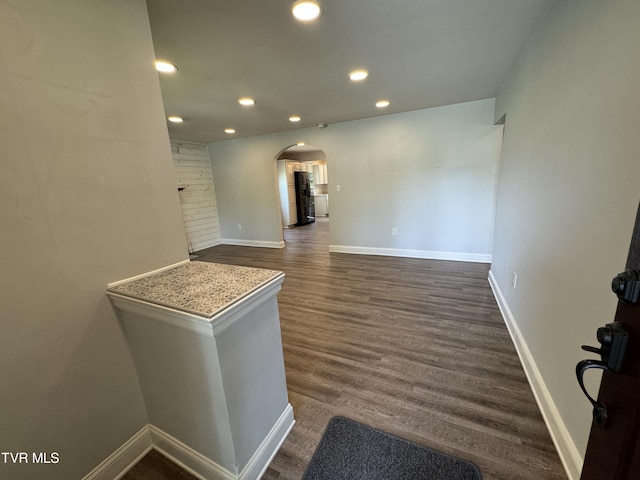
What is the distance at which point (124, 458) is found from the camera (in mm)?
1224

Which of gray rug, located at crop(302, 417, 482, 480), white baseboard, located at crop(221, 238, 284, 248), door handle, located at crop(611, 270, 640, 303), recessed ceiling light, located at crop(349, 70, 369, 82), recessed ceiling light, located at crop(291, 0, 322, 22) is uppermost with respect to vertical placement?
recessed ceiling light, located at crop(349, 70, 369, 82)

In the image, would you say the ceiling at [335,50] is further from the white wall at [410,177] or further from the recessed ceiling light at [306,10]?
the white wall at [410,177]

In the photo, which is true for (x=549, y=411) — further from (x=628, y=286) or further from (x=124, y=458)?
(x=124, y=458)

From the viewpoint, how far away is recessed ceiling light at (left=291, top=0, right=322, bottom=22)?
4.71 ft

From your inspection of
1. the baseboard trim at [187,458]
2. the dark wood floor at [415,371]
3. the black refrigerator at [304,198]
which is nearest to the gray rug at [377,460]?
the dark wood floor at [415,371]

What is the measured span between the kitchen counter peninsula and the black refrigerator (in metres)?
7.15

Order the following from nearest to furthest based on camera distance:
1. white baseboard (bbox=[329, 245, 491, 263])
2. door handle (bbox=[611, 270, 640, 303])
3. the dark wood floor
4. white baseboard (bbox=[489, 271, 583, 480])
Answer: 1. door handle (bbox=[611, 270, 640, 303])
2. white baseboard (bbox=[489, 271, 583, 480])
3. the dark wood floor
4. white baseboard (bbox=[329, 245, 491, 263])

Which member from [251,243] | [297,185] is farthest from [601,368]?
[297,185]

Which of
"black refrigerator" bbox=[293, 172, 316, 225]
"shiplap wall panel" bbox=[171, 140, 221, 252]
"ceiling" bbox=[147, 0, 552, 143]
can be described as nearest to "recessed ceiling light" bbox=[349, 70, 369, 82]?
"ceiling" bbox=[147, 0, 552, 143]

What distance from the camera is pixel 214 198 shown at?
591cm

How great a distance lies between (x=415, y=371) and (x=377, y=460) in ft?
2.30

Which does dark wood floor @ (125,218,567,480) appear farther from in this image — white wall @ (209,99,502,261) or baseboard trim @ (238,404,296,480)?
white wall @ (209,99,502,261)

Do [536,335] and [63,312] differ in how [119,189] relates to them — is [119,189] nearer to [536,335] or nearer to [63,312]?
[63,312]

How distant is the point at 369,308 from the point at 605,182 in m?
2.04
